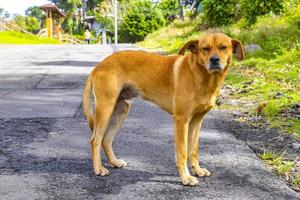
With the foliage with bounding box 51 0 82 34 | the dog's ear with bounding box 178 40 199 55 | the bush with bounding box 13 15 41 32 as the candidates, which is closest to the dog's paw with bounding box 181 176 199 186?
the dog's ear with bounding box 178 40 199 55

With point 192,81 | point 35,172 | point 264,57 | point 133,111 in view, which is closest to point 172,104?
point 192,81

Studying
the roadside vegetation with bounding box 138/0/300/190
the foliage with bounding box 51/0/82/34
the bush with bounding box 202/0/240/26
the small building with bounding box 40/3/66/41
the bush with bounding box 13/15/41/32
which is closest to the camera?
the roadside vegetation with bounding box 138/0/300/190

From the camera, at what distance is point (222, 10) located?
800 inches

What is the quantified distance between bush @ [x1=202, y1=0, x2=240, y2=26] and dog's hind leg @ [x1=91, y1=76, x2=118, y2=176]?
16295 millimetres

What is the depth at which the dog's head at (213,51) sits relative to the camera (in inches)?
155

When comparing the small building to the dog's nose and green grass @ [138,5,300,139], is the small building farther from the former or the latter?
the dog's nose

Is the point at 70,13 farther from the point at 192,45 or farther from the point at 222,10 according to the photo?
the point at 192,45

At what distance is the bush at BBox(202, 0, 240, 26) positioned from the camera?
20.1 m

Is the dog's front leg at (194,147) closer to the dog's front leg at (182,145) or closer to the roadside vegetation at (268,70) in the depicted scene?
the dog's front leg at (182,145)

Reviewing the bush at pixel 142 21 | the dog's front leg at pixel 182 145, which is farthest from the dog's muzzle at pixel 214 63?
the bush at pixel 142 21

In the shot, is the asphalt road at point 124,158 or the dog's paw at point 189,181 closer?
the asphalt road at point 124,158

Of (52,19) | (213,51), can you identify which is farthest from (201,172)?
(52,19)

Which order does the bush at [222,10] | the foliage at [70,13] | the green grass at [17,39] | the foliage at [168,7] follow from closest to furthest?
the bush at [222,10]
the green grass at [17,39]
the foliage at [168,7]
the foliage at [70,13]

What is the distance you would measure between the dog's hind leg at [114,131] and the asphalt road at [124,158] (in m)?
0.09
